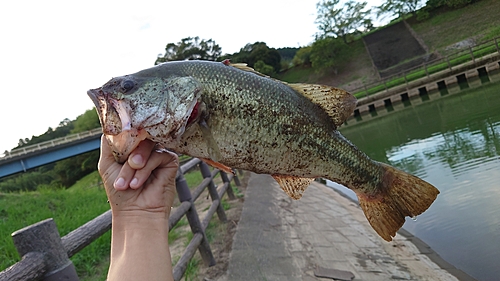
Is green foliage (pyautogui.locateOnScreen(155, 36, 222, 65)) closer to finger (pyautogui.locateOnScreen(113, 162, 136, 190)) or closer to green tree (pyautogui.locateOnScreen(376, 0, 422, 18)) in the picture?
green tree (pyautogui.locateOnScreen(376, 0, 422, 18))

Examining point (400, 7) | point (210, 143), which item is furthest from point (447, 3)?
point (210, 143)

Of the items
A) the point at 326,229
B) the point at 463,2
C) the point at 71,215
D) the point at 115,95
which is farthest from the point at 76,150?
the point at 463,2

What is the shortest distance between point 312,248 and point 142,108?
4354 millimetres

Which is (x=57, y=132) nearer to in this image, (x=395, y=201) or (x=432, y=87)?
(x=432, y=87)

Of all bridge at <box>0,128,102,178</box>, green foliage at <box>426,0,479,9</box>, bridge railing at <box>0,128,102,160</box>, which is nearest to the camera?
bridge at <box>0,128,102,178</box>

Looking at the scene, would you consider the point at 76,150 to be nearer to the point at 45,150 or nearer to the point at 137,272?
the point at 45,150

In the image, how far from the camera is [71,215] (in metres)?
6.60

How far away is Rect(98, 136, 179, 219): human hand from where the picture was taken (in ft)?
4.92

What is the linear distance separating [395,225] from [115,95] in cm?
169

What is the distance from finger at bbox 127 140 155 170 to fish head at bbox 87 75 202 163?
0.02 metres

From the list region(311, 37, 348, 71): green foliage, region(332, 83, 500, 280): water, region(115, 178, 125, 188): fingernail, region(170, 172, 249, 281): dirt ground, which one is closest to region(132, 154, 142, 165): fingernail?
region(115, 178, 125, 188): fingernail

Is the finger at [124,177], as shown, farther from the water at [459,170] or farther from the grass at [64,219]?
Answer: the water at [459,170]

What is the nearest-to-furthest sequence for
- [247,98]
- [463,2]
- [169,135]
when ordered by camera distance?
[169,135] → [247,98] → [463,2]

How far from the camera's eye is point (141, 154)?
150 centimetres
